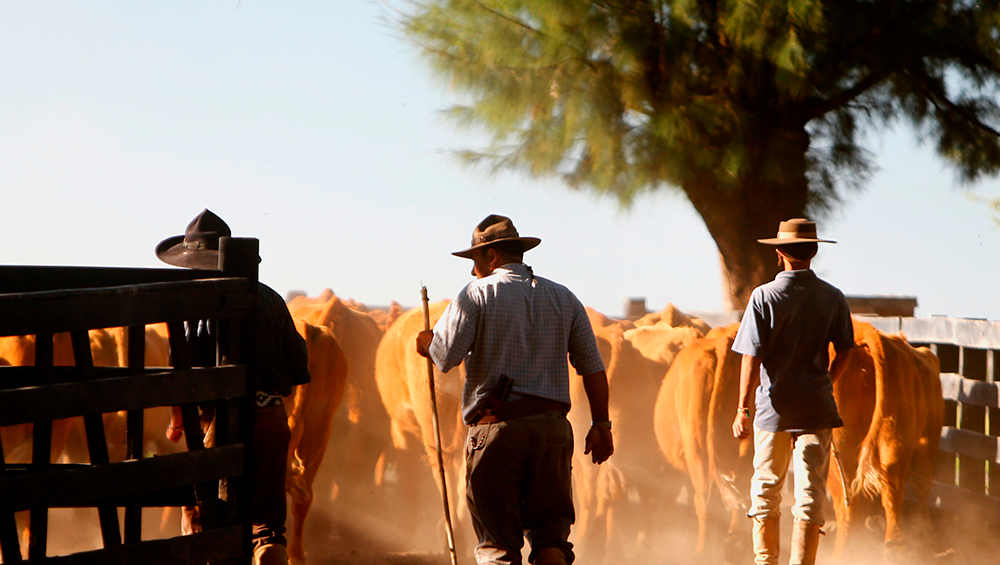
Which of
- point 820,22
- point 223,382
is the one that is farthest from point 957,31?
point 223,382

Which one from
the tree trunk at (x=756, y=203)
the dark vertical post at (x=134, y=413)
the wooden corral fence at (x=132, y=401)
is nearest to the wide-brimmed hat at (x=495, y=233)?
the wooden corral fence at (x=132, y=401)

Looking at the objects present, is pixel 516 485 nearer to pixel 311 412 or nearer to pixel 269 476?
pixel 269 476

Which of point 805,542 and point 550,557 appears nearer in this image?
point 550,557

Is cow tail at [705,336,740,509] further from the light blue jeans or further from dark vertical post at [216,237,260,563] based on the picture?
dark vertical post at [216,237,260,563]

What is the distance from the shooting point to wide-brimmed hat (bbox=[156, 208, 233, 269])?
13.0 ft

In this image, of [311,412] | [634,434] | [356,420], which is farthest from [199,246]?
[356,420]

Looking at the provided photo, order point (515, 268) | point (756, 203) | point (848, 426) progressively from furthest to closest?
point (756, 203), point (848, 426), point (515, 268)

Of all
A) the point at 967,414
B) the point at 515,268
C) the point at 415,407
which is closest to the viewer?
the point at 515,268

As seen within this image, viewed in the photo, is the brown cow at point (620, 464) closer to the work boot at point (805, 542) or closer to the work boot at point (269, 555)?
the work boot at point (805, 542)

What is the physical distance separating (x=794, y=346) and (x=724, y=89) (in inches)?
204

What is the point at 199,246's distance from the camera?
13.1 feet

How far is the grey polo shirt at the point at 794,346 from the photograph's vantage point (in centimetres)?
469

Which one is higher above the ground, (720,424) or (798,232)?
(798,232)

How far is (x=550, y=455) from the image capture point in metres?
3.53
